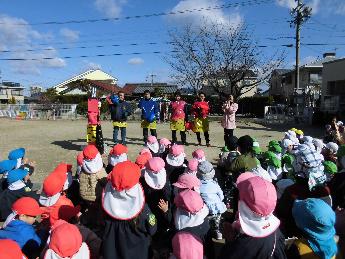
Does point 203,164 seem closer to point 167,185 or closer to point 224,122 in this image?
point 167,185

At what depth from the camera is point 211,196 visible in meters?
4.28

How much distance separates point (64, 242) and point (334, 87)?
23.6 metres

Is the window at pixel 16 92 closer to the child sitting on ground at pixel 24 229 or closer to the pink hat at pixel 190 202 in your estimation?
Result: the child sitting on ground at pixel 24 229

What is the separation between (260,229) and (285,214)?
4.32ft

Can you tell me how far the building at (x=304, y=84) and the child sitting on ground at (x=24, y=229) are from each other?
68.0 ft

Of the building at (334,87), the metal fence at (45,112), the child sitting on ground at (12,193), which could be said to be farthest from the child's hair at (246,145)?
the metal fence at (45,112)

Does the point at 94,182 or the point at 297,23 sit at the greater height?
the point at 297,23

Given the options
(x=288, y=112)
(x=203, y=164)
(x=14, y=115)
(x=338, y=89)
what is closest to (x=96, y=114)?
(x=203, y=164)

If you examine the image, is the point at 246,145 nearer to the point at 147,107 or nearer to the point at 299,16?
the point at 147,107

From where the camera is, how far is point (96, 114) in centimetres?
991

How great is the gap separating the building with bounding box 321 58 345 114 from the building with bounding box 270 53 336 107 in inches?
38.5

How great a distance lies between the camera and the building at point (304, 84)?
2248cm

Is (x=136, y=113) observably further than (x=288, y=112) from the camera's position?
Yes

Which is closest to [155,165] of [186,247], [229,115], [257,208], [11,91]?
[186,247]
